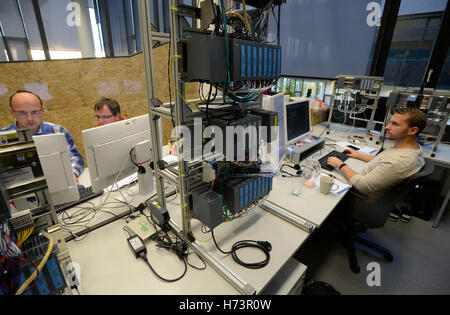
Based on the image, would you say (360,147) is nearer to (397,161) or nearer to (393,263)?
(397,161)

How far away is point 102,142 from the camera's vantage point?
4.19 ft

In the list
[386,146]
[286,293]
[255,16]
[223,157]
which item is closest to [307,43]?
[386,146]

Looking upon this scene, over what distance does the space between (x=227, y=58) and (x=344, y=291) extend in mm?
1849

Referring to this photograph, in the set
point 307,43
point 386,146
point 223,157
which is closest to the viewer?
point 223,157

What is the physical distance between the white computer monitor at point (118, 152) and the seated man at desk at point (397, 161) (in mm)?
1537

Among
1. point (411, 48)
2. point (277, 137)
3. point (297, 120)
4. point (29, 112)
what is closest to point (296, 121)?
point (297, 120)

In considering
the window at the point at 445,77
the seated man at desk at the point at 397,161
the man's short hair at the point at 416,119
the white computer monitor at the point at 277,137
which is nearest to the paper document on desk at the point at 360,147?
the seated man at desk at the point at 397,161

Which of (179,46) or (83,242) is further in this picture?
(83,242)

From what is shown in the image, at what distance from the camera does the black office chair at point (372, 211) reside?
1.46m

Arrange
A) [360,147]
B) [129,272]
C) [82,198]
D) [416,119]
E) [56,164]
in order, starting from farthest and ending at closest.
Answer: [360,147], [416,119], [82,198], [56,164], [129,272]

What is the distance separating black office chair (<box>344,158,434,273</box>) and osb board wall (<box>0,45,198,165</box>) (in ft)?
5.65

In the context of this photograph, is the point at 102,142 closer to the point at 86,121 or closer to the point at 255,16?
the point at 255,16

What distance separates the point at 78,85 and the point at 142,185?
2.03 meters

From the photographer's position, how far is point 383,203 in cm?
162
